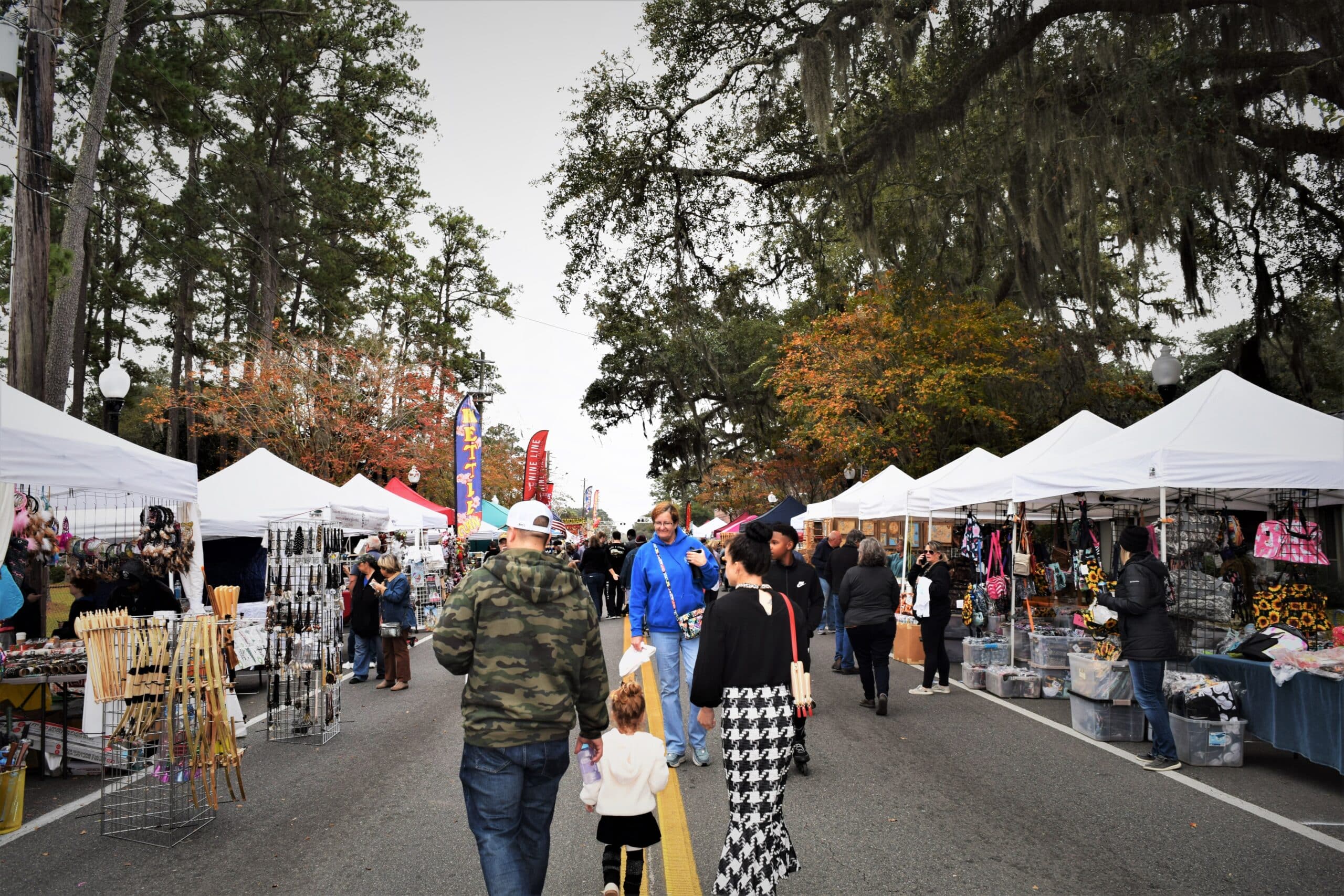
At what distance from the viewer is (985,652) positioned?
1153cm

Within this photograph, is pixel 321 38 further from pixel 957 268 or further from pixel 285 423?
pixel 957 268

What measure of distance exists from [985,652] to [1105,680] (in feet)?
11.8

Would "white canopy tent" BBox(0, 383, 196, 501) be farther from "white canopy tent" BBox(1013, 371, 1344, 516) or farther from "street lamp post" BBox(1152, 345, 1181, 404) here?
"street lamp post" BBox(1152, 345, 1181, 404)

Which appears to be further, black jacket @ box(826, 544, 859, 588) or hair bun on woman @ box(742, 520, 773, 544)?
black jacket @ box(826, 544, 859, 588)

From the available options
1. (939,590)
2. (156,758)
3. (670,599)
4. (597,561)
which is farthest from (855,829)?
(597,561)

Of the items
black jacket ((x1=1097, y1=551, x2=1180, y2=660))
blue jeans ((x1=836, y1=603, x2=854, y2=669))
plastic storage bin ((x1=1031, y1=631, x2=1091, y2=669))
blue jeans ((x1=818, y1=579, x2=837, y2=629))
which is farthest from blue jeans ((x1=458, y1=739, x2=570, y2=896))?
blue jeans ((x1=818, y1=579, x2=837, y2=629))

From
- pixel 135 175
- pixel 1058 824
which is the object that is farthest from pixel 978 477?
pixel 135 175

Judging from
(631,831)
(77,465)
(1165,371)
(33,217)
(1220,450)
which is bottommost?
(631,831)

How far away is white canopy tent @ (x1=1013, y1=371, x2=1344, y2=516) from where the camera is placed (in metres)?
8.02

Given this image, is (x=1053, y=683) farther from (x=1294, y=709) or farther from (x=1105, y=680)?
(x=1294, y=709)

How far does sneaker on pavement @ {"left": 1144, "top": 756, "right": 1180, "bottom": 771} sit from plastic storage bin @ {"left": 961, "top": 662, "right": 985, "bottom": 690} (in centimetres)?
387

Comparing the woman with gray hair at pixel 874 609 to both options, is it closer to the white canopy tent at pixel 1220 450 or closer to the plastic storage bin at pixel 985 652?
the white canopy tent at pixel 1220 450

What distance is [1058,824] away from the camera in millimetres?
5473

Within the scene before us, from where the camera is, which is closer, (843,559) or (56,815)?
(56,815)
